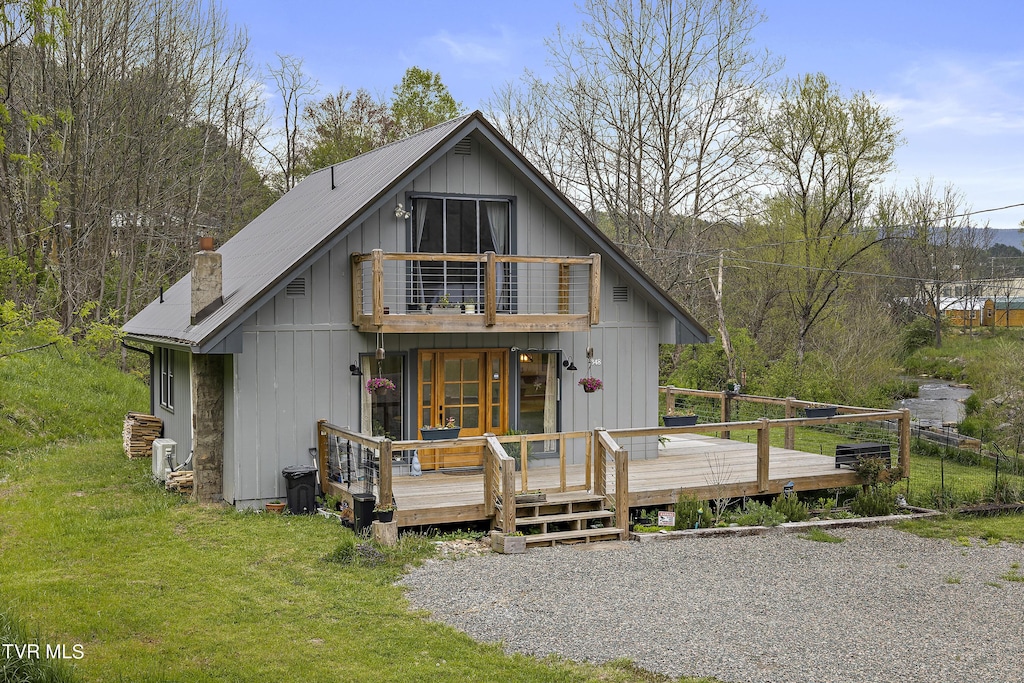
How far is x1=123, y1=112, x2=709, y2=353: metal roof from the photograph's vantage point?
13734mm

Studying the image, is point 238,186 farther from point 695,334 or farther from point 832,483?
point 832,483

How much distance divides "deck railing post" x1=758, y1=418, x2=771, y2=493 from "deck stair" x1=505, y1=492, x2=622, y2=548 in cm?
290

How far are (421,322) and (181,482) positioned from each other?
488 centimetres

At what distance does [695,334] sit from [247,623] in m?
10.2

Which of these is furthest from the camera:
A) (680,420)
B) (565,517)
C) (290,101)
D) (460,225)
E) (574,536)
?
(290,101)

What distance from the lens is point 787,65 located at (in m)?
30.6

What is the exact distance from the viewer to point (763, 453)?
47.5 feet

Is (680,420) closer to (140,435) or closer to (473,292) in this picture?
(473,292)

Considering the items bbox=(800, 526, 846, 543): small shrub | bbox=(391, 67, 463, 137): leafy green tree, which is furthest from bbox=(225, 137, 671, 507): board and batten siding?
bbox=(391, 67, 463, 137): leafy green tree

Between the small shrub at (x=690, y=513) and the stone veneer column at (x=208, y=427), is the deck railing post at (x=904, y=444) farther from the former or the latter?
the stone veneer column at (x=208, y=427)

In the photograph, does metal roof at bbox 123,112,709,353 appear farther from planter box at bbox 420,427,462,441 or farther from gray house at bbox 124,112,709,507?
planter box at bbox 420,427,462,441

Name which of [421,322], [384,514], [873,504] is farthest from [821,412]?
[384,514]

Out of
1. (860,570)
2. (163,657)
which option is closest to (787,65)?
(860,570)

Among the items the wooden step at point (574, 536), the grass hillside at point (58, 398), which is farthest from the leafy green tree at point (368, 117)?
the wooden step at point (574, 536)
